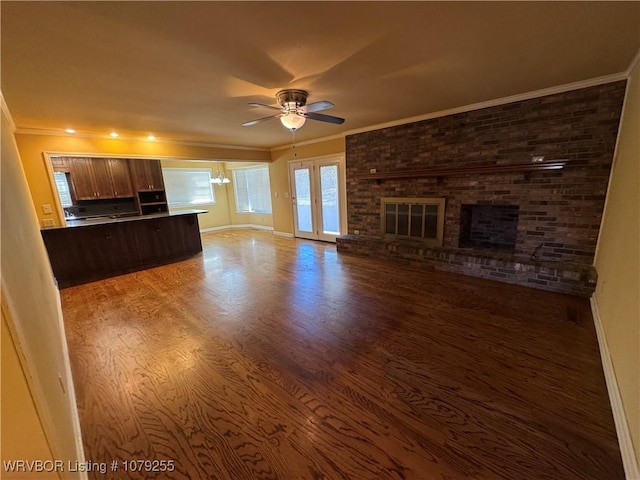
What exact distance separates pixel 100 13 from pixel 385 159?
410cm

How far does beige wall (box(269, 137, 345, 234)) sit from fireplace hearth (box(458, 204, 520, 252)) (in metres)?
3.20

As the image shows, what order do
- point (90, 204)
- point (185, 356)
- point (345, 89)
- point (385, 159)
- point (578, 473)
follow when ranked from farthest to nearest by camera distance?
point (90, 204) → point (385, 159) → point (345, 89) → point (185, 356) → point (578, 473)

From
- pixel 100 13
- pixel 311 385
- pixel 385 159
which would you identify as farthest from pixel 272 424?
pixel 385 159

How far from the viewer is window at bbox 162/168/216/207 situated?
7582 millimetres

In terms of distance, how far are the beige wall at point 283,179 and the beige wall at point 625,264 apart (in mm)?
4448

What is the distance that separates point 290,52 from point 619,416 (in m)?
3.13

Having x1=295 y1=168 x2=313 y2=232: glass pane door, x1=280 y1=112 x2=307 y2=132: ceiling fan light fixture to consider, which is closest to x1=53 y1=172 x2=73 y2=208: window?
x1=295 y1=168 x2=313 y2=232: glass pane door

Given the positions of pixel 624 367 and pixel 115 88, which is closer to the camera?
pixel 624 367

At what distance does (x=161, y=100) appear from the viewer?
2.93 m

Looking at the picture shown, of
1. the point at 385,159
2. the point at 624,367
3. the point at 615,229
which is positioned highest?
the point at 385,159

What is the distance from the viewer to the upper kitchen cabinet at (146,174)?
567cm

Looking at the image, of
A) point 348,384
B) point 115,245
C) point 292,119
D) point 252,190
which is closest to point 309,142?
point 252,190

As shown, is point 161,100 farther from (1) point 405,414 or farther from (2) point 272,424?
(1) point 405,414

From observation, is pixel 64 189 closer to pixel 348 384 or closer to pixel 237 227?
pixel 237 227
